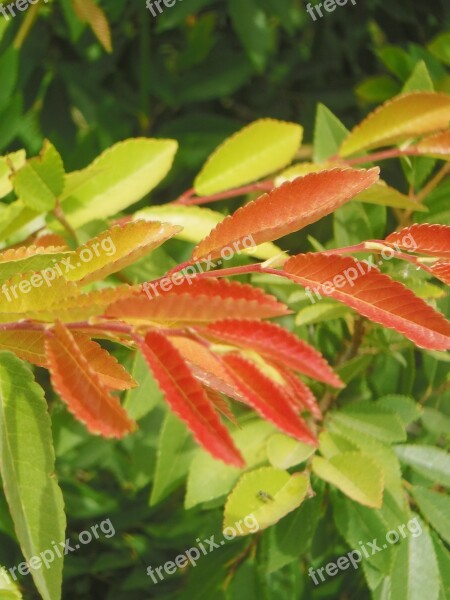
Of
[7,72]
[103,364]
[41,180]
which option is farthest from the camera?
[7,72]

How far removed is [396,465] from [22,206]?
0.45 meters

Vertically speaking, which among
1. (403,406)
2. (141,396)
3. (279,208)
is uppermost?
(279,208)

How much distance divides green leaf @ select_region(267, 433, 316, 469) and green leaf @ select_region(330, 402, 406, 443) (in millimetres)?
71

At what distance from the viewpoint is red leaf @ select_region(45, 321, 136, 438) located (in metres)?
0.38

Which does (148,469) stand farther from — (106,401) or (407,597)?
(106,401)

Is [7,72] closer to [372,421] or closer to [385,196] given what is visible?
[385,196]

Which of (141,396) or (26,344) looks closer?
(26,344)

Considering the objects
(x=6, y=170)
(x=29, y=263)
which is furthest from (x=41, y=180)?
(x=29, y=263)

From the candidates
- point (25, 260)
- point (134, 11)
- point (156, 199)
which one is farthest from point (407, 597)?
point (134, 11)

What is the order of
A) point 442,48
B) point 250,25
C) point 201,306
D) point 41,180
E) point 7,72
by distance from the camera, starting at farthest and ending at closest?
point 250,25 → point 442,48 → point 7,72 → point 41,180 → point 201,306

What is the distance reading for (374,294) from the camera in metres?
0.44

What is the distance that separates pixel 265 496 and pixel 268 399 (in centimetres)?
31

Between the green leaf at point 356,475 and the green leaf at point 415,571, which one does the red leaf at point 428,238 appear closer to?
the green leaf at point 356,475

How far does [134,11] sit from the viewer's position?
1263 mm
